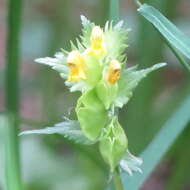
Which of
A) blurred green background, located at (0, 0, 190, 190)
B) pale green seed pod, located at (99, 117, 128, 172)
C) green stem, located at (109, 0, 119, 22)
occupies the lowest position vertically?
pale green seed pod, located at (99, 117, 128, 172)

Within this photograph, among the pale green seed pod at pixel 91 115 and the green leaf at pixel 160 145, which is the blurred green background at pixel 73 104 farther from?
the pale green seed pod at pixel 91 115

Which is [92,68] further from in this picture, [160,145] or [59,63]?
[160,145]

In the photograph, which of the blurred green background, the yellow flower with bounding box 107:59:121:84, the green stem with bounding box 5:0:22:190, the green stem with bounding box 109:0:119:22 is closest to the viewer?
the yellow flower with bounding box 107:59:121:84

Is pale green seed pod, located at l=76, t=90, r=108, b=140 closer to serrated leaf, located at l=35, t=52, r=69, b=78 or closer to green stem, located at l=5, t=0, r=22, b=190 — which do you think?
serrated leaf, located at l=35, t=52, r=69, b=78

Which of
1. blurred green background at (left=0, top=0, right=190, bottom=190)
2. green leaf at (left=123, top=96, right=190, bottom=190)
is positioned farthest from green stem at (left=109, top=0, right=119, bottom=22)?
blurred green background at (left=0, top=0, right=190, bottom=190)

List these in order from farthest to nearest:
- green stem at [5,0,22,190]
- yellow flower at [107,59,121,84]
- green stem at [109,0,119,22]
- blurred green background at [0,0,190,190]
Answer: blurred green background at [0,0,190,190] < green stem at [5,0,22,190] < green stem at [109,0,119,22] < yellow flower at [107,59,121,84]

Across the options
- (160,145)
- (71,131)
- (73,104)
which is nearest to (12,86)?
(160,145)
